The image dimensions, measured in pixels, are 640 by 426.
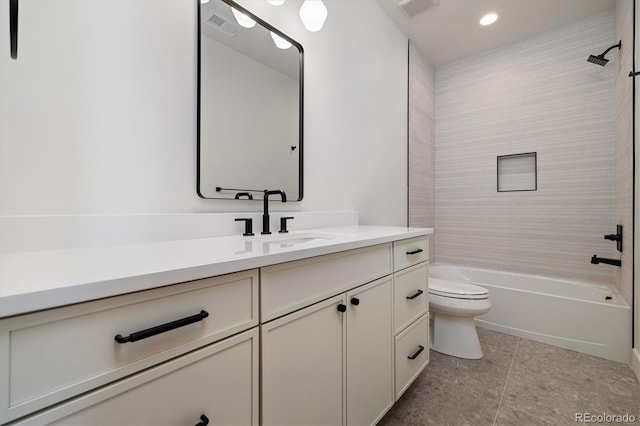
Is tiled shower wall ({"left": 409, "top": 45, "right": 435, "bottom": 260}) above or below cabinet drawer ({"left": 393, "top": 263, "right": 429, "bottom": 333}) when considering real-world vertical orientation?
above

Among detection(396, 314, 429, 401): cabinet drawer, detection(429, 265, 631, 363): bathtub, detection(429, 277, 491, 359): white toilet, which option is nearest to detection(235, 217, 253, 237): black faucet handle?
detection(396, 314, 429, 401): cabinet drawer

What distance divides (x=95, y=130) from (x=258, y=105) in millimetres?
721

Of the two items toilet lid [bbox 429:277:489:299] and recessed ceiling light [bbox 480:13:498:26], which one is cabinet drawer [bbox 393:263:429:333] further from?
recessed ceiling light [bbox 480:13:498:26]

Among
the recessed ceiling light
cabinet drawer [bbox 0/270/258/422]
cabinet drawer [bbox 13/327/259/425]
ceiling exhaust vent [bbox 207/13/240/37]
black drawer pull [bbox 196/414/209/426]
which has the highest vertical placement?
the recessed ceiling light

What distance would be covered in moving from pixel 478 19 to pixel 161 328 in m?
3.12

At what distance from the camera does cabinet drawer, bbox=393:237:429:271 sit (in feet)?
4.24

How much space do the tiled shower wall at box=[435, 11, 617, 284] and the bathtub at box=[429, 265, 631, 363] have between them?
15 cm

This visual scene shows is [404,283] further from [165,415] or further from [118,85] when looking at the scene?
[118,85]

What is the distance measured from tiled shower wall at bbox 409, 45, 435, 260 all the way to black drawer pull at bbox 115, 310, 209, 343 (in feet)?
7.82

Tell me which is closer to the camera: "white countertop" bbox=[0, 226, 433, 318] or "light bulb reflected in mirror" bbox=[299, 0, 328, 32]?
"white countertop" bbox=[0, 226, 433, 318]

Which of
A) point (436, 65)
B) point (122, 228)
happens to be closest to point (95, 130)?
point (122, 228)

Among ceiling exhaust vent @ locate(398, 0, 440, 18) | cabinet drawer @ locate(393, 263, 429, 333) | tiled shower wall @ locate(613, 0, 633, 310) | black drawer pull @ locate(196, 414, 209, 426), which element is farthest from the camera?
Result: ceiling exhaust vent @ locate(398, 0, 440, 18)

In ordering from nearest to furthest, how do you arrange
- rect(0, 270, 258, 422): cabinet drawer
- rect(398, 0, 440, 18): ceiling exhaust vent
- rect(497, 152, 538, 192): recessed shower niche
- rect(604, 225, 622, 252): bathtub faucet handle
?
rect(0, 270, 258, 422): cabinet drawer → rect(604, 225, 622, 252): bathtub faucet handle → rect(398, 0, 440, 18): ceiling exhaust vent → rect(497, 152, 538, 192): recessed shower niche

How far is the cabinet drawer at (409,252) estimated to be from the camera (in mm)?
1291
